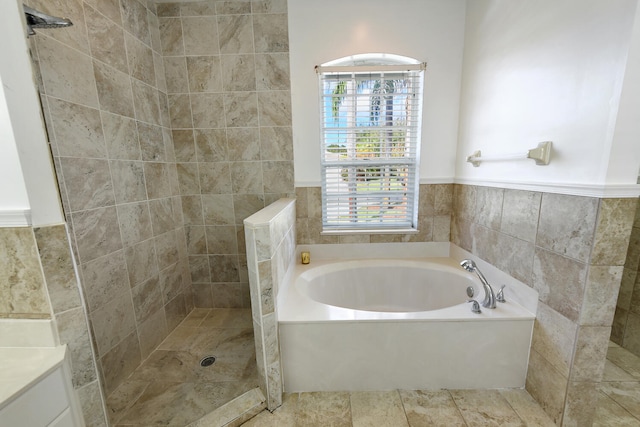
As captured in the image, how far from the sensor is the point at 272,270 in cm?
126

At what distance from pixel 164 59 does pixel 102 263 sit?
62.2 inches

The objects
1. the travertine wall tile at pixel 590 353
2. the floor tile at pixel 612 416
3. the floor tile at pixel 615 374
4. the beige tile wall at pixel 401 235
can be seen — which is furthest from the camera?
the beige tile wall at pixel 401 235

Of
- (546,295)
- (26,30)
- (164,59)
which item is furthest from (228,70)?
(546,295)

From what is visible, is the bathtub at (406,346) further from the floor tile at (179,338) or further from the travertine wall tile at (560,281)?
the floor tile at (179,338)

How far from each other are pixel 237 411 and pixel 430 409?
99cm

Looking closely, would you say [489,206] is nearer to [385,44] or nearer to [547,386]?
[547,386]

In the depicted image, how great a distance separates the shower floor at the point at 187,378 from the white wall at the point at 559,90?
1951mm

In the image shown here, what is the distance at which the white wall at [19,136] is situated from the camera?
627mm

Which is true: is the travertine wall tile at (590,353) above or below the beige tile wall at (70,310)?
below

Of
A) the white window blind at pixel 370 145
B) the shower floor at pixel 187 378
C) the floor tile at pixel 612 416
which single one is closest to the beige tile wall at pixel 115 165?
the shower floor at pixel 187 378

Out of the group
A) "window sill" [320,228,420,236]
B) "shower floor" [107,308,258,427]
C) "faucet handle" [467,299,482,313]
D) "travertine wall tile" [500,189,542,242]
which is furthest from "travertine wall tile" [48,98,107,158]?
"travertine wall tile" [500,189,542,242]

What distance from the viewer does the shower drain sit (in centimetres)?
163

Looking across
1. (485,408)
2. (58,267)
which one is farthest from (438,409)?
(58,267)

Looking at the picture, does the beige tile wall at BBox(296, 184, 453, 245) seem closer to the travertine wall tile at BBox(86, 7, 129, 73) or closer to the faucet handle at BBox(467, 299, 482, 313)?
the faucet handle at BBox(467, 299, 482, 313)
